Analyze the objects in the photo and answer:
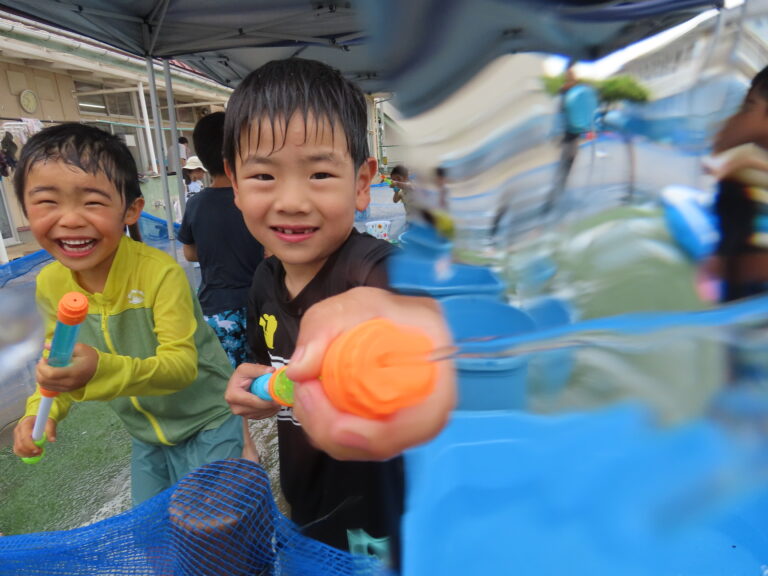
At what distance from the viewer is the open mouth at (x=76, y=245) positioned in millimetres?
1273

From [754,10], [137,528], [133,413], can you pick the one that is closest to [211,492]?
[137,528]

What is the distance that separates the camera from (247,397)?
0.88 m

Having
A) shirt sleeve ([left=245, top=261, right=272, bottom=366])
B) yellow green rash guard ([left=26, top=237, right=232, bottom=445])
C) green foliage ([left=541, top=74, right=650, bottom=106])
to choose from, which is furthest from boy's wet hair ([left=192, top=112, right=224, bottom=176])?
green foliage ([left=541, top=74, right=650, bottom=106])

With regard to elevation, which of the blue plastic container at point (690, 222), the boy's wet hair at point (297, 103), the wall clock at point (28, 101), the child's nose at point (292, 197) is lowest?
the child's nose at point (292, 197)

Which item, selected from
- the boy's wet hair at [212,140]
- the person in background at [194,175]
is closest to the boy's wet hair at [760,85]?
the boy's wet hair at [212,140]

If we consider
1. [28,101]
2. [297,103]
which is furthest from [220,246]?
[28,101]

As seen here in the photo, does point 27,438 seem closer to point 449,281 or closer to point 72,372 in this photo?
point 72,372

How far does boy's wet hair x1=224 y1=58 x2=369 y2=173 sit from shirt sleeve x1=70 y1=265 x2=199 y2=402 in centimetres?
57

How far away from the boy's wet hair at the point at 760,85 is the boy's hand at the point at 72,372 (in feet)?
3.95

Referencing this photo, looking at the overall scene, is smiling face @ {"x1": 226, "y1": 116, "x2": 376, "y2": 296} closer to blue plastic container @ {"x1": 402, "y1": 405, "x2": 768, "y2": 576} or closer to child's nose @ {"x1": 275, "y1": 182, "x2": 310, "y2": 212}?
child's nose @ {"x1": 275, "y1": 182, "x2": 310, "y2": 212}

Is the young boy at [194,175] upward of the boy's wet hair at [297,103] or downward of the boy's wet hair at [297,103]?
downward

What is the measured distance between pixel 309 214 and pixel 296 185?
0.06 meters

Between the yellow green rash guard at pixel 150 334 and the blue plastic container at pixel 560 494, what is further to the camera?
the yellow green rash guard at pixel 150 334

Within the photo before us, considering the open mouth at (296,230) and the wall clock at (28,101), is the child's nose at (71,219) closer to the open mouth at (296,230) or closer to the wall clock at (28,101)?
the open mouth at (296,230)
